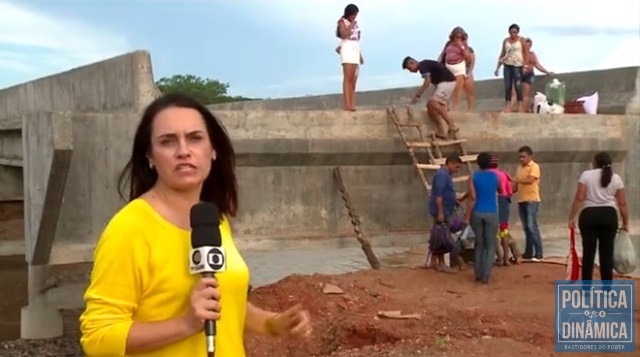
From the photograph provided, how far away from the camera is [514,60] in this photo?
50.4 ft

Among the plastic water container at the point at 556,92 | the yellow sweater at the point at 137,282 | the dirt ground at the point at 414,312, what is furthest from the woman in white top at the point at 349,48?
the yellow sweater at the point at 137,282

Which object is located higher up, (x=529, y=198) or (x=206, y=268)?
(x=206, y=268)

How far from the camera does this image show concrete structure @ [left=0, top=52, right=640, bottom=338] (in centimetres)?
995

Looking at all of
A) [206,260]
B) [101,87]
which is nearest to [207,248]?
[206,260]

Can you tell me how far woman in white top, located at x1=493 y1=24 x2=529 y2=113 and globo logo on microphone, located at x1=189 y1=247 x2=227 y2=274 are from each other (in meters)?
13.4

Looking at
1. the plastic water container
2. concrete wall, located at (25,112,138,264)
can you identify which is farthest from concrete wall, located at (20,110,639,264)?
Answer: the plastic water container

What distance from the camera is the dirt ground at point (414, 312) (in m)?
7.99

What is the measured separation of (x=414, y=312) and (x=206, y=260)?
7094 mm

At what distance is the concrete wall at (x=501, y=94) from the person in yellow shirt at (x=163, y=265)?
42.9 feet

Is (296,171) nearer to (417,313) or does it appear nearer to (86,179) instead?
(86,179)

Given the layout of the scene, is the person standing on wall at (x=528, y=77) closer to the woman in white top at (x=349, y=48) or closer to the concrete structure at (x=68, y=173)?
the woman in white top at (x=349, y=48)

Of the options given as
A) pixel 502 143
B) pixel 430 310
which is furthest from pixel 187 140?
pixel 502 143

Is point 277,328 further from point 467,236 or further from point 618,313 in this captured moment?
point 467,236

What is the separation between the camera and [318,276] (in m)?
10.2
